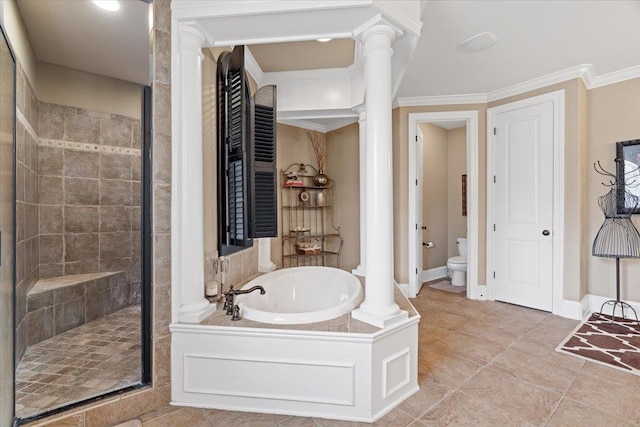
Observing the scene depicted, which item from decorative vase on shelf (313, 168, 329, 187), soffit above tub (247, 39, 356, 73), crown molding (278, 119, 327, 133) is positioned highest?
soffit above tub (247, 39, 356, 73)

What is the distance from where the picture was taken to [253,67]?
297cm

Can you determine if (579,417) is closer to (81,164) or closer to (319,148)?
(81,164)

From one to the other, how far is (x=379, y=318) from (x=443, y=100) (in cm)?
301

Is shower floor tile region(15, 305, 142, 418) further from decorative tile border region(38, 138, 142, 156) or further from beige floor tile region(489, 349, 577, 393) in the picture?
beige floor tile region(489, 349, 577, 393)

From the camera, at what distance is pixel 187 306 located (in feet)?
5.94

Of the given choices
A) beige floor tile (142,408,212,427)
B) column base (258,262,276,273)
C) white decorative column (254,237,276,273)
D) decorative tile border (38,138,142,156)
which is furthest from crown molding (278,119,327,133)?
beige floor tile (142,408,212,427)

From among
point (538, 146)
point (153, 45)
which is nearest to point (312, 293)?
point (153, 45)

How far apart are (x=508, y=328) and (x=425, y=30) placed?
2.68 metres

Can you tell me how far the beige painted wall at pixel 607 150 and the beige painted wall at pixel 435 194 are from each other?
1856 mm

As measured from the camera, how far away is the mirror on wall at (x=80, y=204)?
153 centimetres

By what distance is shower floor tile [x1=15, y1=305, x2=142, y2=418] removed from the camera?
1533 mm

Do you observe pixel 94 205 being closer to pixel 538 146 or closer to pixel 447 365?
pixel 447 365

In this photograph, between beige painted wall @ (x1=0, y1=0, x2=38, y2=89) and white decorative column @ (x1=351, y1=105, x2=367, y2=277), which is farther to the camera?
white decorative column @ (x1=351, y1=105, x2=367, y2=277)

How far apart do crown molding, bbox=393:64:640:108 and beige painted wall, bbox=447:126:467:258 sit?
50.8 inches
